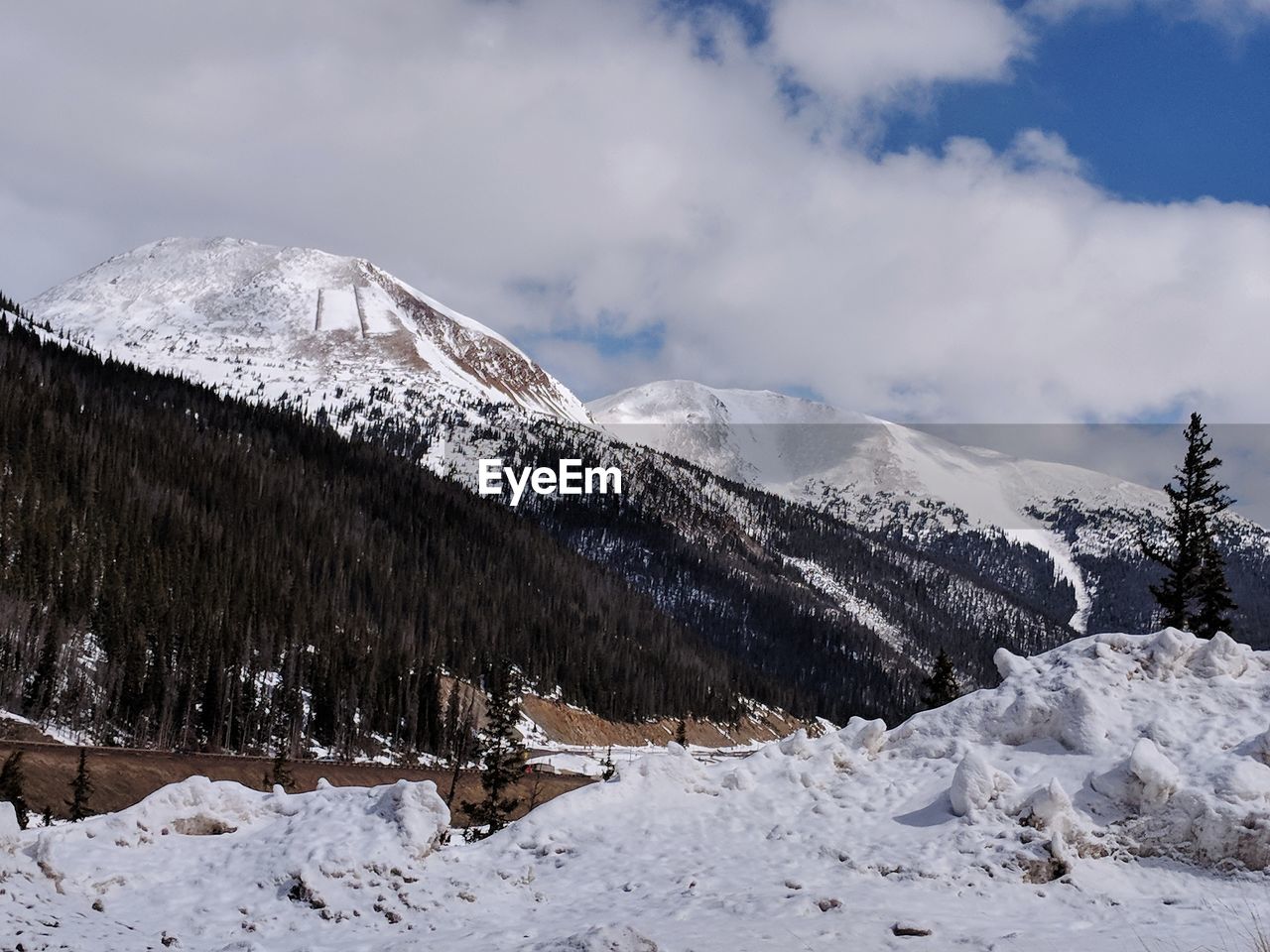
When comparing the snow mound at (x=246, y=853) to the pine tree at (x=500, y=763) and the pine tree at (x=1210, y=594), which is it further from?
the pine tree at (x=1210, y=594)

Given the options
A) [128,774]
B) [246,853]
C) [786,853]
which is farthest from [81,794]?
[786,853]

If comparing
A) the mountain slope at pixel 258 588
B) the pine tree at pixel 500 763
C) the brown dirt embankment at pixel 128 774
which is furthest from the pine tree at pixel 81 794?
the mountain slope at pixel 258 588

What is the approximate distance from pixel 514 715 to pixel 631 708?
88.9 metres

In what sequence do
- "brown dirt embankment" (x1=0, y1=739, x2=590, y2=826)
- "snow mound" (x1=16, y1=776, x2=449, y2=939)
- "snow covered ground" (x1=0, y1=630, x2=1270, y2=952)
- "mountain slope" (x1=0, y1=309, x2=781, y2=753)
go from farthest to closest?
1. "mountain slope" (x1=0, y1=309, x2=781, y2=753)
2. "brown dirt embankment" (x1=0, y1=739, x2=590, y2=826)
3. "snow mound" (x1=16, y1=776, x2=449, y2=939)
4. "snow covered ground" (x1=0, y1=630, x2=1270, y2=952)

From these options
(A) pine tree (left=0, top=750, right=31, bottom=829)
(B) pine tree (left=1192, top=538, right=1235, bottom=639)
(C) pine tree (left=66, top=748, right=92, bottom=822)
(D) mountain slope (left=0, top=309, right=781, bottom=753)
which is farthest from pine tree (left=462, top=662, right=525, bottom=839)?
(D) mountain slope (left=0, top=309, right=781, bottom=753)

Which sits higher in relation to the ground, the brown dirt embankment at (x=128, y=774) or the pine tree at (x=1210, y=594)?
the pine tree at (x=1210, y=594)

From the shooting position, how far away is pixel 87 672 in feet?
272

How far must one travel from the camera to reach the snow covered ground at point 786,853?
14.1m

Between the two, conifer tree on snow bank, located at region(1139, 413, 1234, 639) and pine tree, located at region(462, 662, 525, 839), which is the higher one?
conifer tree on snow bank, located at region(1139, 413, 1234, 639)

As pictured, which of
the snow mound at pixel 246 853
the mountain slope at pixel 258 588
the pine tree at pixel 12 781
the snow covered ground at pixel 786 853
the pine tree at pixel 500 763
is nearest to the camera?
the snow covered ground at pixel 786 853

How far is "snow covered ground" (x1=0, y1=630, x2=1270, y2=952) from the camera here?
14133mm

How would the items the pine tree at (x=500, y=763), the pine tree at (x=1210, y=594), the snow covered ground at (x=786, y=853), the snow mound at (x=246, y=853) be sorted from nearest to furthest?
the snow covered ground at (x=786, y=853)
the snow mound at (x=246, y=853)
the pine tree at (x=500, y=763)
the pine tree at (x=1210, y=594)

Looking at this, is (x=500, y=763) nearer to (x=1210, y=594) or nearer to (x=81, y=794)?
(x=81, y=794)

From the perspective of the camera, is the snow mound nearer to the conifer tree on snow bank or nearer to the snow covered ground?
the snow covered ground
